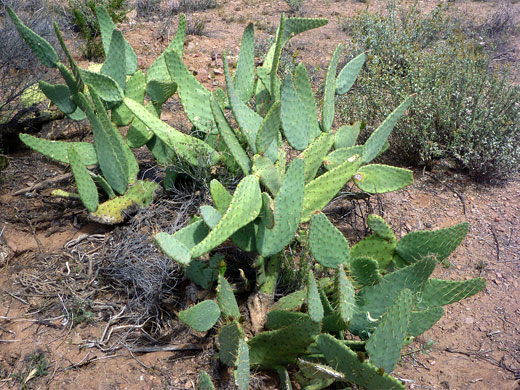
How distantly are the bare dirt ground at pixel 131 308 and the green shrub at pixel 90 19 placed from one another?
8.09 ft

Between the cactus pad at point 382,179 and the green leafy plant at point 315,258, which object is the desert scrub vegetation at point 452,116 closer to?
the cactus pad at point 382,179

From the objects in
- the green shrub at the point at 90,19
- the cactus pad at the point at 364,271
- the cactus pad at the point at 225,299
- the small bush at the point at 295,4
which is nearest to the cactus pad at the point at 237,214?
the cactus pad at the point at 225,299

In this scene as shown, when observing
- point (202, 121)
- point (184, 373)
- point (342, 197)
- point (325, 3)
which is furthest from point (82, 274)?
point (325, 3)

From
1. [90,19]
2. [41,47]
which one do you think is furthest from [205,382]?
[90,19]

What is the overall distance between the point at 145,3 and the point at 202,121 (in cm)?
572

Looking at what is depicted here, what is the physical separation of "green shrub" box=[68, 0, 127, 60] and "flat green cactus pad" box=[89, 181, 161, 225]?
3.54m

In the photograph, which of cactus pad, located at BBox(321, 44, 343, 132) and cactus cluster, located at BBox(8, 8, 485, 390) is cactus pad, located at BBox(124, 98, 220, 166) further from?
cactus pad, located at BBox(321, 44, 343, 132)

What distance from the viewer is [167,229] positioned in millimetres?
3037

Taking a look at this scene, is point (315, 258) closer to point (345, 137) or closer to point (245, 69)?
point (345, 137)

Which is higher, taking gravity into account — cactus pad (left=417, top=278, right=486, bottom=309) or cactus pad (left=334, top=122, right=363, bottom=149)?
cactus pad (left=334, top=122, right=363, bottom=149)

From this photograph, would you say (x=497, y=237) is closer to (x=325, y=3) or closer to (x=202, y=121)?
(x=202, y=121)

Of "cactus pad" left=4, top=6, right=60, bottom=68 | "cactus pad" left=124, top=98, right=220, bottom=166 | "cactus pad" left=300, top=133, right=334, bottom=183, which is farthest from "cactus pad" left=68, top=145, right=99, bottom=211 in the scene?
"cactus pad" left=300, top=133, right=334, bottom=183

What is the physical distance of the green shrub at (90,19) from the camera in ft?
19.7

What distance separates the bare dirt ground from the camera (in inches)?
95.5
